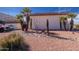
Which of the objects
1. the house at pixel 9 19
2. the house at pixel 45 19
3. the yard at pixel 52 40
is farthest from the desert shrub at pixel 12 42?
the house at pixel 45 19

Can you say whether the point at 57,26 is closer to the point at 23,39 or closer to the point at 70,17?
the point at 70,17

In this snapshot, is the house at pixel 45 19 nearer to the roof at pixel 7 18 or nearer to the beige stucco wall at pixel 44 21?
the beige stucco wall at pixel 44 21

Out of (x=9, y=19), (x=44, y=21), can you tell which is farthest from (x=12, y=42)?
(x=44, y=21)

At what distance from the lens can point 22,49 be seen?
6691 mm

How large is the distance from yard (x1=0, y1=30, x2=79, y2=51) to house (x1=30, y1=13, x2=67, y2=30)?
0.14 m

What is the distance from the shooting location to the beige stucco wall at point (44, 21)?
6.74 metres

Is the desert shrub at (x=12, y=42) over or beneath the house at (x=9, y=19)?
beneath

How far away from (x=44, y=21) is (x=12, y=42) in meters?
0.81

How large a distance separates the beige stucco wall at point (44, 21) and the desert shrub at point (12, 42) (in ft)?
1.36

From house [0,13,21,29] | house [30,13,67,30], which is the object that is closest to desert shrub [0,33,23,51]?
house [0,13,21,29]

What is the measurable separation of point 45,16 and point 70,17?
0.53 m

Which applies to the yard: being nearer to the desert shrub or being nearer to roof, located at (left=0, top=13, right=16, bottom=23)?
the desert shrub

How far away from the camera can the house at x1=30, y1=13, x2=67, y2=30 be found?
22.1 feet
